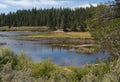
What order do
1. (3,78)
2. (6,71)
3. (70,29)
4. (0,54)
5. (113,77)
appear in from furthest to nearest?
(70,29) < (0,54) < (6,71) < (3,78) < (113,77)

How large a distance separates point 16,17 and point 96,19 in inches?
5024

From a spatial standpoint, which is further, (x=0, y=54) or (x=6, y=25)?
(x=6, y=25)

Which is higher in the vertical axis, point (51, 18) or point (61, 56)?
point (51, 18)

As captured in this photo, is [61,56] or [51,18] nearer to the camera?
[61,56]

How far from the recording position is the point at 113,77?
264 inches

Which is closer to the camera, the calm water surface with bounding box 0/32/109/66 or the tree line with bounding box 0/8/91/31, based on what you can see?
the calm water surface with bounding box 0/32/109/66

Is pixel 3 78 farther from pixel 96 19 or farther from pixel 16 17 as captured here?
pixel 16 17

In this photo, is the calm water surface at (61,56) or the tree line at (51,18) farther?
the tree line at (51,18)

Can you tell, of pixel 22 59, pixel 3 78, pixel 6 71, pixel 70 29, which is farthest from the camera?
pixel 70 29

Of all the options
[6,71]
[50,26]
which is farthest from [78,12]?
[6,71]

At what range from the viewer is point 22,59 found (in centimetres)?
2259

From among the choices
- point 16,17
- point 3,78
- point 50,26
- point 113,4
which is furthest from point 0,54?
point 16,17

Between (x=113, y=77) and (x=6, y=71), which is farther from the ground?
(x=113, y=77)

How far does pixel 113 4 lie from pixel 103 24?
1476 mm
